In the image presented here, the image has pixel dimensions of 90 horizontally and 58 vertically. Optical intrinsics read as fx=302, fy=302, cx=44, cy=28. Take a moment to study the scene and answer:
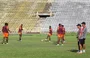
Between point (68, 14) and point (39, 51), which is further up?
point (68, 14)

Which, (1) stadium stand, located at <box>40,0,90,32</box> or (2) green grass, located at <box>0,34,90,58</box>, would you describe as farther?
(1) stadium stand, located at <box>40,0,90,32</box>

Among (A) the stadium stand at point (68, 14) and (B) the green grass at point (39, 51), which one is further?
(A) the stadium stand at point (68, 14)

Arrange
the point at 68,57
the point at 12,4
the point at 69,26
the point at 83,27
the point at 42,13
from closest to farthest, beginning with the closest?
the point at 68,57 < the point at 83,27 < the point at 69,26 < the point at 42,13 < the point at 12,4

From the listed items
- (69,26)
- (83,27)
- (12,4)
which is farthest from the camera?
(12,4)

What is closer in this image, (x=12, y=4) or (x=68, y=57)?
(x=68, y=57)

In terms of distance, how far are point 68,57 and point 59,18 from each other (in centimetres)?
3535

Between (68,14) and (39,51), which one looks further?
(68,14)

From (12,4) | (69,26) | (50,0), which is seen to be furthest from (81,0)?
(12,4)

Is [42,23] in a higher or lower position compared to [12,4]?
lower

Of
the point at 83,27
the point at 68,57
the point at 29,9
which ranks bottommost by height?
the point at 68,57

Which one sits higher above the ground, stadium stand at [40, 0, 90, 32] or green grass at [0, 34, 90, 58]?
stadium stand at [40, 0, 90, 32]

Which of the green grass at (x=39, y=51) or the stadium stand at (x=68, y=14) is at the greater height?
the stadium stand at (x=68, y=14)

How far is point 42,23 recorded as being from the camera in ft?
172

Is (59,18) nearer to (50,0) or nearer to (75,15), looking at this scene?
(75,15)
